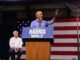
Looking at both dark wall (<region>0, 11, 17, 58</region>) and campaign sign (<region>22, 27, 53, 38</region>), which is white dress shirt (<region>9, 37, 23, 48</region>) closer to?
campaign sign (<region>22, 27, 53, 38</region>)

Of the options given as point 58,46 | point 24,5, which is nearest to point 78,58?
point 58,46

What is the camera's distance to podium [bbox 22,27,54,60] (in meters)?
4.52

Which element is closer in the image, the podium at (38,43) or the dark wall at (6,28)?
the podium at (38,43)

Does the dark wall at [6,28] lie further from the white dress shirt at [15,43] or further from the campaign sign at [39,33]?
the campaign sign at [39,33]

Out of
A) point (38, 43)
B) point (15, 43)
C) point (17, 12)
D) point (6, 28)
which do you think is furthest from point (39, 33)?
point (6, 28)

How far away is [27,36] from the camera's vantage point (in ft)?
15.1

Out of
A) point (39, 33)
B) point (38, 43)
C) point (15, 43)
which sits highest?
point (39, 33)

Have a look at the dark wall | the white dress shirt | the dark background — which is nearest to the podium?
the white dress shirt

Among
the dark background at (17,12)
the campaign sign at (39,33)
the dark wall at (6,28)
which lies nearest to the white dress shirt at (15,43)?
the campaign sign at (39,33)

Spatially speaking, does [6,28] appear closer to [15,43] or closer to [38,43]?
[15,43]

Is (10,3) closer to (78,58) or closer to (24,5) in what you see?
(24,5)

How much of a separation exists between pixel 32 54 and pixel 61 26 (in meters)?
3.57

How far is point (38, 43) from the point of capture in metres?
4.53

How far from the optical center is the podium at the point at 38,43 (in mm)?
4523
